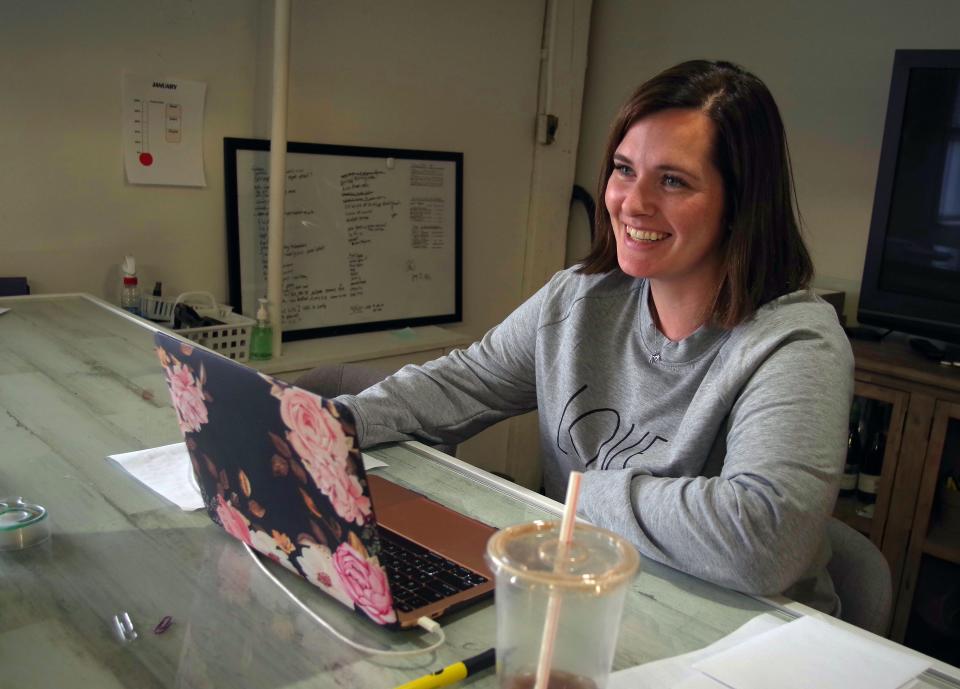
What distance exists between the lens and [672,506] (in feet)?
3.48

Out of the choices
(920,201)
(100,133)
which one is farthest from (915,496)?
(100,133)

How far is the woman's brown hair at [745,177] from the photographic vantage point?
51.1 inches

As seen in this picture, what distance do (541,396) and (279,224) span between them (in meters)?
1.31

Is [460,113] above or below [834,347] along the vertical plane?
above

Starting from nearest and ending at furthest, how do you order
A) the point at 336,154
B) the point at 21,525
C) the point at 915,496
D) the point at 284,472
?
the point at 284,472
the point at 21,525
the point at 915,496
the point at 336,154

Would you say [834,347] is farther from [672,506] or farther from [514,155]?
[514,155]

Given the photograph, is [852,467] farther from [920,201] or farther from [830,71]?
[830,71]

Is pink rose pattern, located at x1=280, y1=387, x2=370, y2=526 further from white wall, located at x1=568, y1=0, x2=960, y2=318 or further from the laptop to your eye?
white wall, located at x1=568, y1=0, x2=960, y2=318

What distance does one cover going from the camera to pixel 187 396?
1.03 metres

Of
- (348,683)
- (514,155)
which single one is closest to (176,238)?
(514,155)

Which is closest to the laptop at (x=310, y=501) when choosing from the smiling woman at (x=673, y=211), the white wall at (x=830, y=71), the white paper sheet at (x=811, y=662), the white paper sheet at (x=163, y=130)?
the white paper sheet at (x=811, y=662)

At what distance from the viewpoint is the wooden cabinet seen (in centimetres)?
234

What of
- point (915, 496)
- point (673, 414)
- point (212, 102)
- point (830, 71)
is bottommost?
point (915, 496)

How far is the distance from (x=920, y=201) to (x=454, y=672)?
2.20 metres
